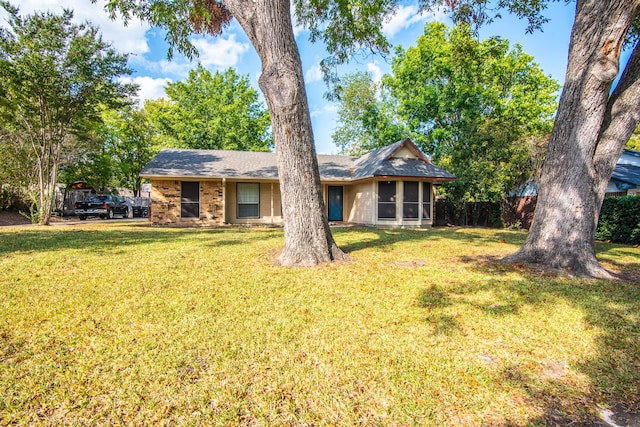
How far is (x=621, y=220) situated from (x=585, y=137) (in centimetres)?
756

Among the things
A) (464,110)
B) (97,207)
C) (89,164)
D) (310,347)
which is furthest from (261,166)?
(89,164)

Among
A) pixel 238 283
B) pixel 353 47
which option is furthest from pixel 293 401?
pixel 353 47

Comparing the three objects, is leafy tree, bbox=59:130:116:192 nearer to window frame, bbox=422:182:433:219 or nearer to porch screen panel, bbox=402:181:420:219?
porch screen panel, bbox=402:181:420:219

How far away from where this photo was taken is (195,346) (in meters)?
2.66

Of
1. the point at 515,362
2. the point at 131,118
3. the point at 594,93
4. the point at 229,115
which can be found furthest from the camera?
the point at 131,118

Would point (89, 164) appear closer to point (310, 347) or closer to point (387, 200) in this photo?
point (387, 200)

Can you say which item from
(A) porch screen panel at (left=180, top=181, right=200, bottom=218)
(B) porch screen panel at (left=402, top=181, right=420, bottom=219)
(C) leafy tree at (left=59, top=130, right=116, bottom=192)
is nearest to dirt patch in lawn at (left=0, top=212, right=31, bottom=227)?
(C) leafy tree at (left=59, top=130, right=116, bottom=192)

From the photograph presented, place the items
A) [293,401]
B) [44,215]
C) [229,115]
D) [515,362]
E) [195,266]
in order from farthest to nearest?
1. [229,115]
2. [44,215]
3. [195,266]
4. [515,362]
5. [293,401]

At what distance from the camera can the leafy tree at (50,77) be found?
37.8ft

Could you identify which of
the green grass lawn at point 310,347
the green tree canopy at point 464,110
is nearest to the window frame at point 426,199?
the green tree canopy at point 464,110

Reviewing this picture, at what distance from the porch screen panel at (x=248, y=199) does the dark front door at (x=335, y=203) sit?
3.73 m

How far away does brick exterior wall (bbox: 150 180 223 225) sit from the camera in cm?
1394

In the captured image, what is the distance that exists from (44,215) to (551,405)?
17381mm

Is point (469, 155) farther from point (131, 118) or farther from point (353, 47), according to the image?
point (131, 118)
